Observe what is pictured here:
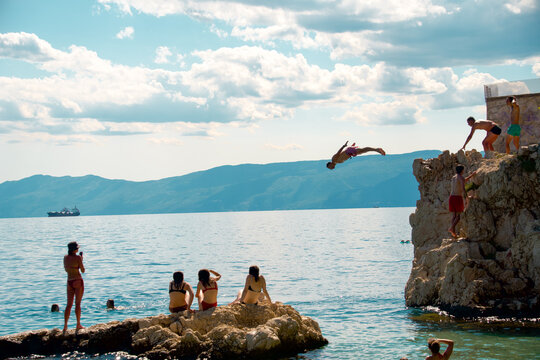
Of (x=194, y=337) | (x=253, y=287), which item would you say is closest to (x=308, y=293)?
(x=253, y=287)

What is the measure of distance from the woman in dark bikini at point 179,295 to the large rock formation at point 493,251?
9.77 m

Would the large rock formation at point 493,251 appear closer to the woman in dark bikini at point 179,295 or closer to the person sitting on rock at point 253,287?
the person sitting on rock at point 253,287

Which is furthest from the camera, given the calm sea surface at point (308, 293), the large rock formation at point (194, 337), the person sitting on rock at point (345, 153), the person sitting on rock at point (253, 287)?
the person sitting on rock at point (345, 153)

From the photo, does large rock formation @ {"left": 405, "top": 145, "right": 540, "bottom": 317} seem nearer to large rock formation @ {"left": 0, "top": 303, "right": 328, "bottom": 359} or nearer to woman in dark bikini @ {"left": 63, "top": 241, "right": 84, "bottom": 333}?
large rock formation @ {"left": 0, "top": 303, "right": 328, "bottom": 359}

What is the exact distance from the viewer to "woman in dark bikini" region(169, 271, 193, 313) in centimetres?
1627

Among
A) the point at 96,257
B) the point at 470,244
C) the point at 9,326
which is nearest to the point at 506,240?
the point at 470,244

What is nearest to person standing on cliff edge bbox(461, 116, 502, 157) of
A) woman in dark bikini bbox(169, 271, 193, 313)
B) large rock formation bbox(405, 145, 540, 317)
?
large rock formation bbox(405, 145, 540, 317)

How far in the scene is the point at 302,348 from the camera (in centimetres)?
1617

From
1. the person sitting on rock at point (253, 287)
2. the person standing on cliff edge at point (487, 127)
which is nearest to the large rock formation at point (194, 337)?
the person sitting on rock at point (253, 287)

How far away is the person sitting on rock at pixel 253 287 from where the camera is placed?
1606 centimetres

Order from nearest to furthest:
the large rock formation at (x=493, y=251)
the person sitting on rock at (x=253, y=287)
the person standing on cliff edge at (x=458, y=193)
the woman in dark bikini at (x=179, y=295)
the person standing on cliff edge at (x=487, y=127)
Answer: the person sitting on rock at (x=253, y=287) < the woman in dark bikini at (x=179, y=295) < the large rock formation at (x=493, y=251) < the person standing on cliff edge at (x=458, y=193) < the person standing on cliff edge at (x=487, y=127)

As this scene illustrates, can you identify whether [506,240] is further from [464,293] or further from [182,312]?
[182,312]

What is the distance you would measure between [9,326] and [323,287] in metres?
16.6

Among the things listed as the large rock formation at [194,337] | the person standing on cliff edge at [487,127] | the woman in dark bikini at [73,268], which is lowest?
the large rock formation at [194,337]
